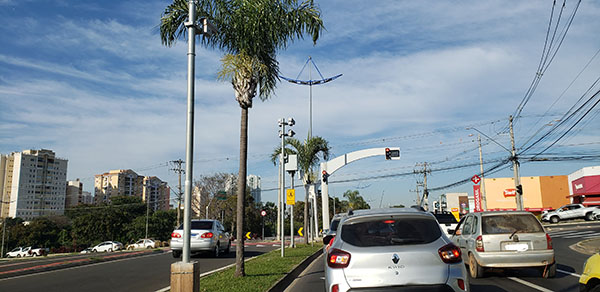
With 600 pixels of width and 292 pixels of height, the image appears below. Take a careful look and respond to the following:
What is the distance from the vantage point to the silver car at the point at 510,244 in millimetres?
10102

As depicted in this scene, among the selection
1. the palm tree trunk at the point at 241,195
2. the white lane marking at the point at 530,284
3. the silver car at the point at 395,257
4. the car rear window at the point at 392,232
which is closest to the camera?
the silver car at the point at 395,257

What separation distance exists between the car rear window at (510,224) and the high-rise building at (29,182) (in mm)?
122736

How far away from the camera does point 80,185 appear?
153375 millimetres

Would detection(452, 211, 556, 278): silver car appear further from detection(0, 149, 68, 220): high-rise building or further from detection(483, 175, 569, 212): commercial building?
detection(0, 149, 68, 220): high-rise building

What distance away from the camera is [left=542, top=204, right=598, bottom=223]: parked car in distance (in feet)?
139

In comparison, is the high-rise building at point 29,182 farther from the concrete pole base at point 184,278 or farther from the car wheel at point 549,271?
the car wheel at point 549,271

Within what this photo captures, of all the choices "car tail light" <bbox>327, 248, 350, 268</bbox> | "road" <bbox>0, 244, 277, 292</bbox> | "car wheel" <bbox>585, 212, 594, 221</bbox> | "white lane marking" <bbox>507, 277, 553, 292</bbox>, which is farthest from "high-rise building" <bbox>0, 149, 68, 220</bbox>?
"car tail light" <bbox>327, 248, 350, 268</bbox>

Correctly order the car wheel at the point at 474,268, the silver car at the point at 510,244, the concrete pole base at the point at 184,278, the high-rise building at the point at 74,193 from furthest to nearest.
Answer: the high-rise building at the point at 74,193
the car wheel at the point at 474,268
the silver car at the point at 510,244
the concrete pole base at the point at 184,278

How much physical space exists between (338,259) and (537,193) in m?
74.6

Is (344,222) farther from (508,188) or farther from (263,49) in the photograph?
(508,188)

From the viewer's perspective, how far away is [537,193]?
2776 inches

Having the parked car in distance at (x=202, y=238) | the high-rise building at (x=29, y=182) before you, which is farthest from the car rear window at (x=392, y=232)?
the high-rise building at (x=29, y=182)

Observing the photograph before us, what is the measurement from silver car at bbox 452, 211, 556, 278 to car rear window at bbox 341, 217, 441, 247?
5.24m

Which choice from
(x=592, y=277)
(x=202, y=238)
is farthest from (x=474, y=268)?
(x=202, y=238)
